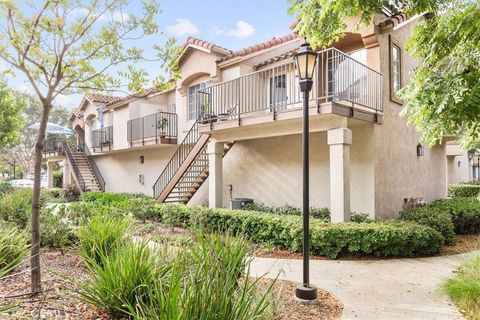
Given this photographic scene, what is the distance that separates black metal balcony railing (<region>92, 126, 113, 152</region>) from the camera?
71.8 ft

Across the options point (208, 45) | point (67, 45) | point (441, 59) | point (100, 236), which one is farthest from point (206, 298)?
point (208, 45)

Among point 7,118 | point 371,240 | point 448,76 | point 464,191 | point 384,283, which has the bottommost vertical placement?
point 384,283

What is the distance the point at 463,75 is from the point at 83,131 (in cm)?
2820

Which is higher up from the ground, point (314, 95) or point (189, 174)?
point (314, 95)

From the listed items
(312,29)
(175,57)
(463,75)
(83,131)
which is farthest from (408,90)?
(83,131)

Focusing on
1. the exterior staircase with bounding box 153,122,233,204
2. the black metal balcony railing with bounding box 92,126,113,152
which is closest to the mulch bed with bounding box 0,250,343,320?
the exterior staircase with bounding box 153,122,233,204

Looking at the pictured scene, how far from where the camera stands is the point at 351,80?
31.3 ft

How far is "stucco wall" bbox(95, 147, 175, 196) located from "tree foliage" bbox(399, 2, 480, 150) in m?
13.3

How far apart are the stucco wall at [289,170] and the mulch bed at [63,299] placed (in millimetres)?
5497

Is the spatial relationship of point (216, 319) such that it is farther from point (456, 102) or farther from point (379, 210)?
point (379, 210)

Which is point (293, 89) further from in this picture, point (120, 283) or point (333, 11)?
point (120, 283)

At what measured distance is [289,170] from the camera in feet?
40.3

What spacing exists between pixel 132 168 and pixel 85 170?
222 inches

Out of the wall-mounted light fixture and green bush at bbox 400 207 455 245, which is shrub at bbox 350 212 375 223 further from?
the wall-mounted light fixture
